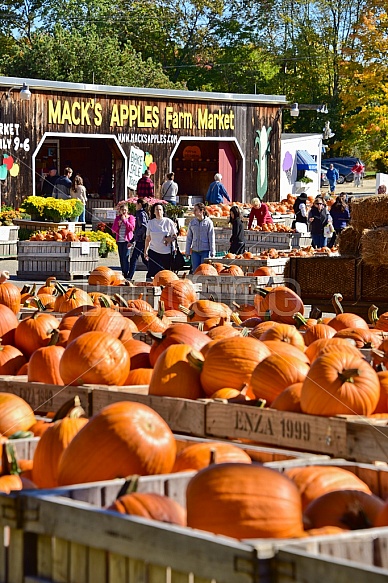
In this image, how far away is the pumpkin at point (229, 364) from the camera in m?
5.66

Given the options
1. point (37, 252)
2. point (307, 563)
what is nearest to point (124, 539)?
point (307, 563)

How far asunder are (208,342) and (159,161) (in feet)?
90.7

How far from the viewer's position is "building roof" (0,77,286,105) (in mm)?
29344

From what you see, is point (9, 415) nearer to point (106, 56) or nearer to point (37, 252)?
point (37, 252)

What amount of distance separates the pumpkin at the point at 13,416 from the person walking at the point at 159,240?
35.2ft

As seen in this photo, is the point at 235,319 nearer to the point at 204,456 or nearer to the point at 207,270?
the point at 207,270

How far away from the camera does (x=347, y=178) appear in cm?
5759

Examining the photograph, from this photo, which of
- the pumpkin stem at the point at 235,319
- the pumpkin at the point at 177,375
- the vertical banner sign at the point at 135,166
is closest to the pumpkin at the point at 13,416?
the pumpkin at the point at 177,375

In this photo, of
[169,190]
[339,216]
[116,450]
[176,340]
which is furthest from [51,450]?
[169,190]

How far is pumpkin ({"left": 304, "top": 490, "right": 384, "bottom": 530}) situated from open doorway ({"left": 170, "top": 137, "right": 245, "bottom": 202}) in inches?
1275

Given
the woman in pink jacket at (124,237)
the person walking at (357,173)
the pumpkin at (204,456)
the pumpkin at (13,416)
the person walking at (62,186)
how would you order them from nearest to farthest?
the pumpkin at (204,456) < the pumpkin at (13,416) < the woman in pink jacket at (124,237) < the person walking at (62,186) < the person walking at (357,173)

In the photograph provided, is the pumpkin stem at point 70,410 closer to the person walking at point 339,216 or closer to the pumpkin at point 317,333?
the pumpkin at point 317,333

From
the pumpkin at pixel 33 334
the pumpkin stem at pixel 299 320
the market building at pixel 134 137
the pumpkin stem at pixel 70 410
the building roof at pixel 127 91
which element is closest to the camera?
the pumpkin stem at pixel 70 410

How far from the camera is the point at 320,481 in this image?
13.2 ft
